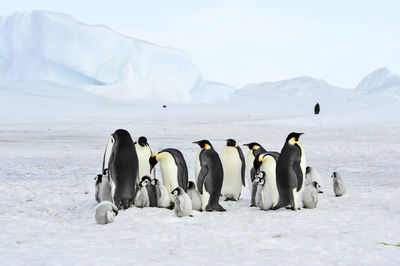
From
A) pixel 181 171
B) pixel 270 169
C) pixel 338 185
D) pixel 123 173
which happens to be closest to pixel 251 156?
pixel 270 169

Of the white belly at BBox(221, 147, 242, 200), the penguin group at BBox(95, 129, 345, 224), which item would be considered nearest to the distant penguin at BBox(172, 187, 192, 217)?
the penguin group at BBox(95, 129, 345, 224)

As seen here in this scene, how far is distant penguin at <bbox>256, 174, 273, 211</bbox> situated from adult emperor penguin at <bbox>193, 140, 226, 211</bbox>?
1.30 feet

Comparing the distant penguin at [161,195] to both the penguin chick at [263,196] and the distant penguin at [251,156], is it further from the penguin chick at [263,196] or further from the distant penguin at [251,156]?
the distant penguin at [251,156]

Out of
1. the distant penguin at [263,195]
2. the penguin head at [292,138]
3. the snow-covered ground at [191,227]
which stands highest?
the penguin head at [292,138]

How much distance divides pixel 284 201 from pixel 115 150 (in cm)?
181

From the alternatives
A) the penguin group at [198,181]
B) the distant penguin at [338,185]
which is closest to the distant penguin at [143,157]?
the penguin group at [198,181]

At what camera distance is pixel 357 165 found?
31.6ft

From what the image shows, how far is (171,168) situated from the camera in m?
5.68

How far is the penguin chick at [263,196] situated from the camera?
5.50 metres

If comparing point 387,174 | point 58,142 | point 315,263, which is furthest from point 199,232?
point 58,142

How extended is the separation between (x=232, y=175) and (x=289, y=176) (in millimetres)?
1112

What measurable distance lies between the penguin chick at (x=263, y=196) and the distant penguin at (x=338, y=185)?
3.56 feet

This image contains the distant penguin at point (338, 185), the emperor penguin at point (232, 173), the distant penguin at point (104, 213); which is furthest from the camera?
the emperor penguin at point (232, 173)

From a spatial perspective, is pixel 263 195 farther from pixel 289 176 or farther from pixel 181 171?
pixel 181 171
